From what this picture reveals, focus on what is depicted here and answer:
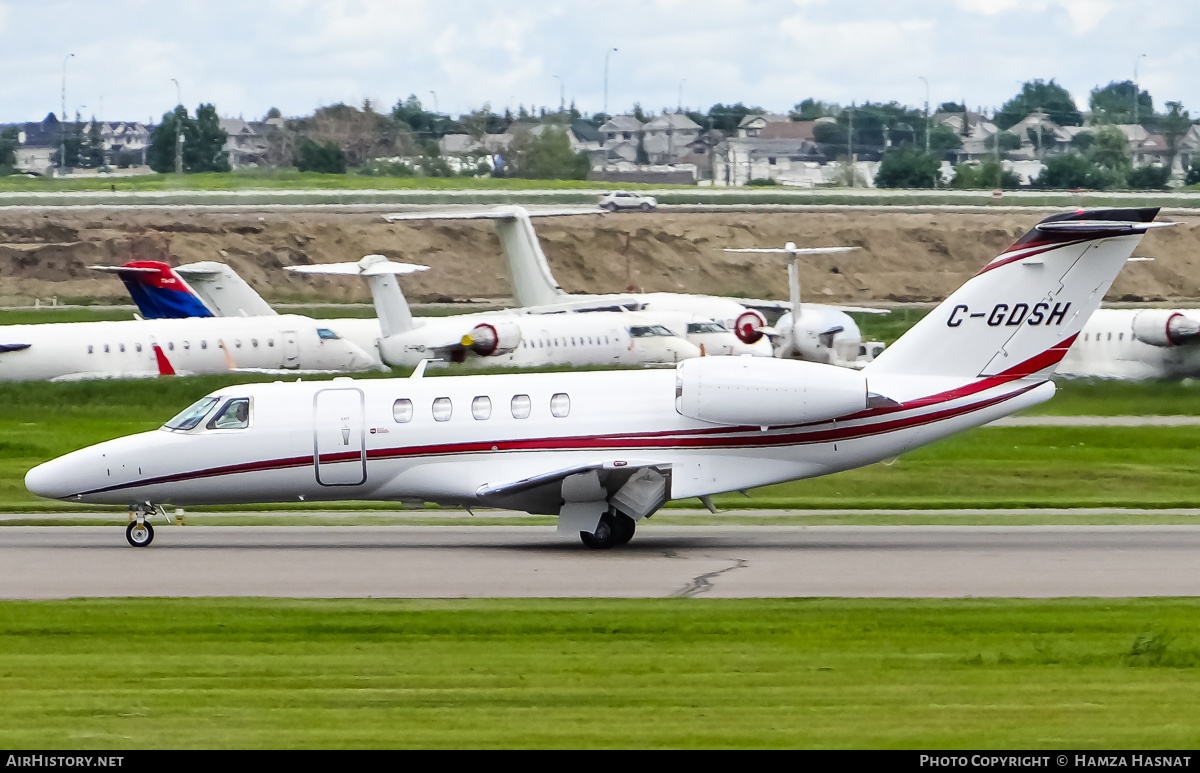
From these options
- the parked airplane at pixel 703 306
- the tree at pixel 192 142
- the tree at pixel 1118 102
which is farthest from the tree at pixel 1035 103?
the parked airplane at pixel 703 306

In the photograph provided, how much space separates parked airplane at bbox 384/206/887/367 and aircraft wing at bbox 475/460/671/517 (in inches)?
1020

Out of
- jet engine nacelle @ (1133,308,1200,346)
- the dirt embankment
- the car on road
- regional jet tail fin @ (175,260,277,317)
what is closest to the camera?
jet engine nacelle @ (1133,308,1200,346)

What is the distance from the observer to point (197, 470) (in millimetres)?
24156

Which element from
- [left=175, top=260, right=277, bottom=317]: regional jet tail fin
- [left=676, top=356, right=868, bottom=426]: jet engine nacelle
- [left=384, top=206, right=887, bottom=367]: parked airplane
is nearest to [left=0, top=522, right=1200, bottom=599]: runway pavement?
[left=676, top=356, right=868, bottom=426]: jet engine nacelle

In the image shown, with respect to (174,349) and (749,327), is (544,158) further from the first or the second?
(174,349)

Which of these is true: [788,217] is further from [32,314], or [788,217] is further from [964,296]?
[964,296]

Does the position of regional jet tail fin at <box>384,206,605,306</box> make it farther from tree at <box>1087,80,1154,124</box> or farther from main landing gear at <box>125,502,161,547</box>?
tree at <box>1087,80,1154,124</box>

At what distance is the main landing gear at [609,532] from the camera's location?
23.7 metres

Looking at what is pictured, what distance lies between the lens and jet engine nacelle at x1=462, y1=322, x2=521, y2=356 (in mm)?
49500

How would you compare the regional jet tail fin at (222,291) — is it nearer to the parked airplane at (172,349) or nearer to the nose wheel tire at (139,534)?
the parked airplane at (172,349)

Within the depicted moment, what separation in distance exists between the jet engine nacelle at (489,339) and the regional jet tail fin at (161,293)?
11230mm

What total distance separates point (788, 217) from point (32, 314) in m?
44.4

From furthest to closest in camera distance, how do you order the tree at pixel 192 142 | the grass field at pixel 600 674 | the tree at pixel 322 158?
the tree at pixel 192 142 < the tree at pixel 322 158 < the grass field at pixel 600 674
